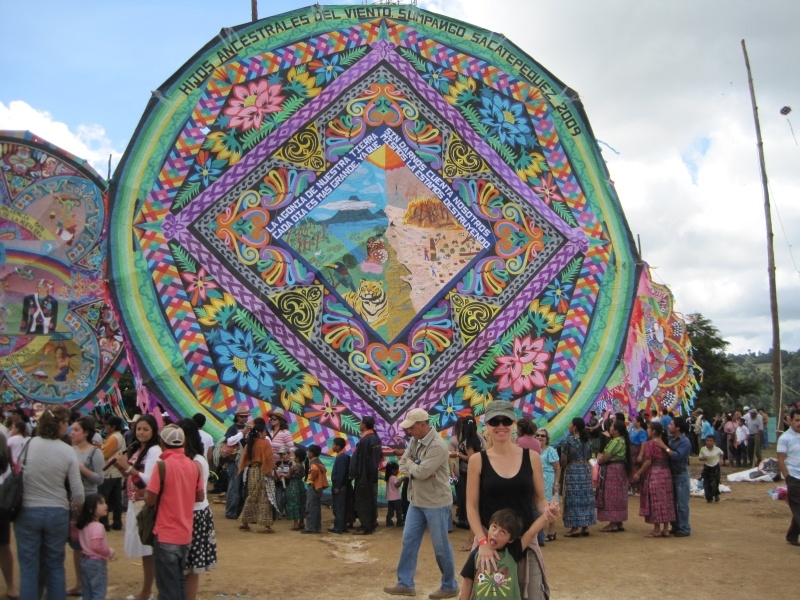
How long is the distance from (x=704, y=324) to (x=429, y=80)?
3835 centimetres

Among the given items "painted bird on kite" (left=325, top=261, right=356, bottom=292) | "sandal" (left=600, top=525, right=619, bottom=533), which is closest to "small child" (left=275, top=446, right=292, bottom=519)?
"painted bird on kite" (left=325, top=261, right=356, bottom=292)

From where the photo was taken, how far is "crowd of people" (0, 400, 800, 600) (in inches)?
197

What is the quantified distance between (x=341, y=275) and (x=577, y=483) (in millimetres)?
4199

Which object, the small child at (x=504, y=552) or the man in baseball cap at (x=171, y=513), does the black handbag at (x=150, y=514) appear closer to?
the man in baseball cap at (x=171, y=513)

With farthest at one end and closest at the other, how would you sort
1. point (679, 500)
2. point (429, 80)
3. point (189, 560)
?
point (429, 80) → point (679, 500) → point (189, 560)

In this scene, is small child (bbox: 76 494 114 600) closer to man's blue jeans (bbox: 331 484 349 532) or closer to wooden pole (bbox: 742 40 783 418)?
man's blue jeans (bbox: 331 484 349 532)

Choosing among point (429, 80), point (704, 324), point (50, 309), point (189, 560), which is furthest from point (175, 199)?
point (704, 324)

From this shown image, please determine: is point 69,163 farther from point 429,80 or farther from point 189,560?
point 189,560

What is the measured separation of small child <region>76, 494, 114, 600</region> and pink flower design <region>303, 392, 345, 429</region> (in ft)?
17.9

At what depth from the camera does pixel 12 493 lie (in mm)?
5906

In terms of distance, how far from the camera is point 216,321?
11.6 m

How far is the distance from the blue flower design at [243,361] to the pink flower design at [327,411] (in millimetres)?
685

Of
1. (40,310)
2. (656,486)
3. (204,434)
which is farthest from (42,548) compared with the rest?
(40,310)

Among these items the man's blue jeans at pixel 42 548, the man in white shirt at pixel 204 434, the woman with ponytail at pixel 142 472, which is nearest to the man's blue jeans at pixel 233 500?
the man in white shirt at pixel 204 434
